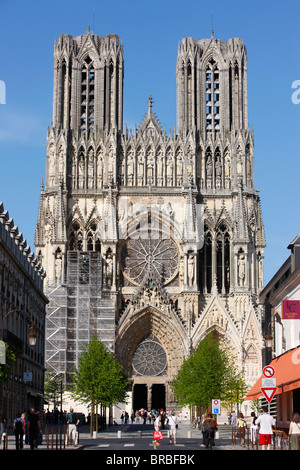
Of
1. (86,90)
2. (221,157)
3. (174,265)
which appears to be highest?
Result: (86,90)

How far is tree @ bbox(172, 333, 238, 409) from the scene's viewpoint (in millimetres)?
53844

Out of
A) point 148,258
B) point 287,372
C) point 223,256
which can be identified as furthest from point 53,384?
point 287,372

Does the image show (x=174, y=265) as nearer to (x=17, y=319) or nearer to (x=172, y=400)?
(x=172, y=400)

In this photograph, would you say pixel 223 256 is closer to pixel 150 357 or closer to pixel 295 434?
pixel 150 357

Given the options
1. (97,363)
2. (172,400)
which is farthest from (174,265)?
(97,363)

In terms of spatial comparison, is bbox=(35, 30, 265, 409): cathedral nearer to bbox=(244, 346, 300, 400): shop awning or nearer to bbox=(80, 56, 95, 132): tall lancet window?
bbox=(80, 56, 95, 132): tall lancet window

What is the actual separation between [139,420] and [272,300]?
2367cm

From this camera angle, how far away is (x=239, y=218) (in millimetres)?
67812

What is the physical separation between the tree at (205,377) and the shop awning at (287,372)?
42.4 ft

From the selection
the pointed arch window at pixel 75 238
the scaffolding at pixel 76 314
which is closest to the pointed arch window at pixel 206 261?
the scaffolding at pixel 76 314

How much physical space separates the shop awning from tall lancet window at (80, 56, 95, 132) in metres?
35.5

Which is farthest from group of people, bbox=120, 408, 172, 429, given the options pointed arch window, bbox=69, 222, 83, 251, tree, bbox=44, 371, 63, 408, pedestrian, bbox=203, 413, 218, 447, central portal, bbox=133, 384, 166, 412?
pedestrian, bbox=203, 413, 218, 447

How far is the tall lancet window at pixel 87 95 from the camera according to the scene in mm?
71625

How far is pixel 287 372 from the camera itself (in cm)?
3419
